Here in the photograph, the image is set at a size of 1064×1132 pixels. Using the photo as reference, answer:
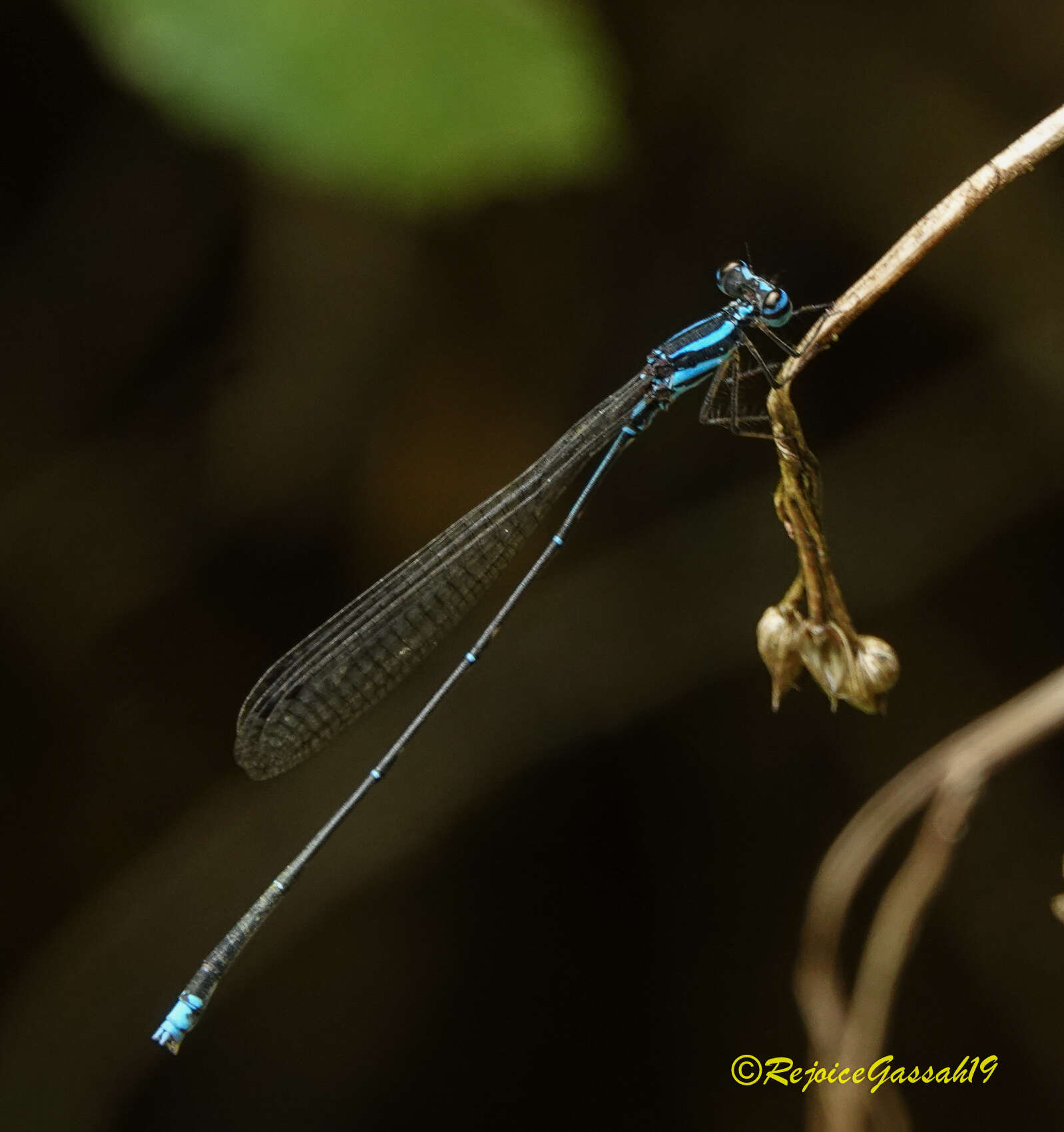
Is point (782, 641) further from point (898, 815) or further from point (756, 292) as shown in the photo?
point (756, 292)

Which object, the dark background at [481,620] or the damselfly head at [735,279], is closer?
the damselfly head at [735,279]

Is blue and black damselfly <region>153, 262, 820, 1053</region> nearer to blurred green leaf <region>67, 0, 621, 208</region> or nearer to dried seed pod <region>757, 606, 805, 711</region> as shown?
blurred green leaf <region>67, 0, 621, 208</region>

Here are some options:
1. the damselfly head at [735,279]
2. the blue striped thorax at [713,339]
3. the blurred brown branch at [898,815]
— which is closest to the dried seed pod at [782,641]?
the blurred brown branch at [898,815]

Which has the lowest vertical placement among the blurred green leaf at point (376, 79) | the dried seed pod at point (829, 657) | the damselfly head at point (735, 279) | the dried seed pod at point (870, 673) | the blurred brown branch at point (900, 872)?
the blurred brown branch at point (900, 872)

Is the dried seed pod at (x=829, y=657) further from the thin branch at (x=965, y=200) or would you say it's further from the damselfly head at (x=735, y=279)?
the damselfly head at (x=735, y=279)

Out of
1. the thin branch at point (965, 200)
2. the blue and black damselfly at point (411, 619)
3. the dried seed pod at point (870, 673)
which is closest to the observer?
the thin branch at point (965, 200)

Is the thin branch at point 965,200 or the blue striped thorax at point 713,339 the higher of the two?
the blue striped thorax at point 713,339

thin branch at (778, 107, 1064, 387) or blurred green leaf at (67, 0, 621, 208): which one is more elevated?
blurred green leaf at (67, 0, 621, 208)

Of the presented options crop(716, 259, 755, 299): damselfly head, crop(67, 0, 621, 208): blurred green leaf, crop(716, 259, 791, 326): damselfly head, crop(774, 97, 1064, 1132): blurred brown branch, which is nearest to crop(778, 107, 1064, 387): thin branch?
crop(774, 97, 1064, 1132): blurred brown branch
